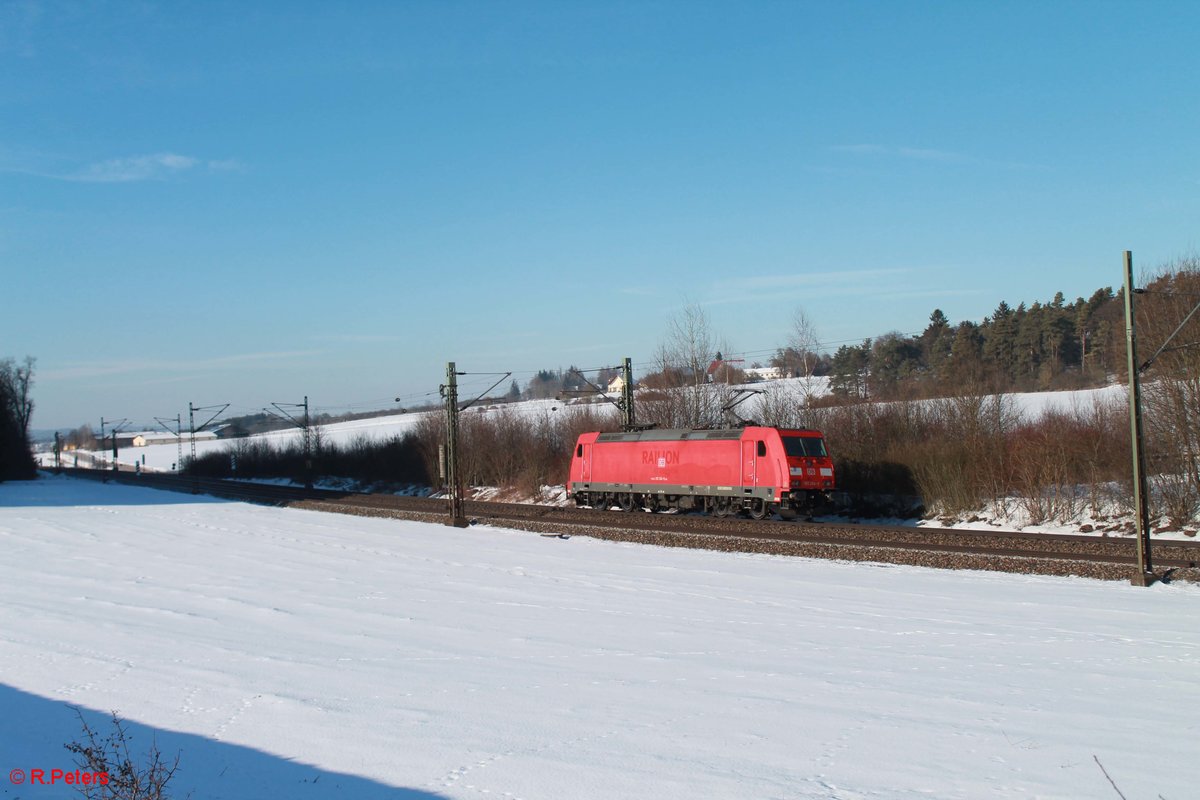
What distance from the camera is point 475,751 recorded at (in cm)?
754

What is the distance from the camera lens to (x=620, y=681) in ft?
32.3

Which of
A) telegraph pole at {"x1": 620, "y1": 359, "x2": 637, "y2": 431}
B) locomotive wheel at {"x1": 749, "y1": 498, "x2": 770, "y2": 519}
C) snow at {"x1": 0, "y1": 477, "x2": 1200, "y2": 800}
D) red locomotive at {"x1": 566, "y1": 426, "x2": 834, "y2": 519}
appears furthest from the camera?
telegraph pole at {"x1": 620, "y1": 359, "x2": 637, "y2": 431}

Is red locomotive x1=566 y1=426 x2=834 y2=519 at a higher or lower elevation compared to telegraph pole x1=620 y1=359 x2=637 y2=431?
lower

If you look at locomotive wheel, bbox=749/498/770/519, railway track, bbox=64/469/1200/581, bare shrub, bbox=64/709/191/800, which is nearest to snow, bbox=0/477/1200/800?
bare shrub, bbox=64/709/191/800

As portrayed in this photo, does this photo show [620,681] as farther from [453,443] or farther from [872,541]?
[453,443]

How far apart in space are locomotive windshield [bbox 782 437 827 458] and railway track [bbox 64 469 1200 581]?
2.04 metres

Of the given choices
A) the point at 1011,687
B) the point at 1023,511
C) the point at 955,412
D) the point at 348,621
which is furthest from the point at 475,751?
the point at 955,412

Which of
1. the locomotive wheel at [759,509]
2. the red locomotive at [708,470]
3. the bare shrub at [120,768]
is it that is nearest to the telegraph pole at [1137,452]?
the red locomotive at [708,470]

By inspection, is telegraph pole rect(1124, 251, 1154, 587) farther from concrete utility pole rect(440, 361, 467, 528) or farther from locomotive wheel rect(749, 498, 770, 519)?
concrete utility pole rect(440, 361, 467, 528)

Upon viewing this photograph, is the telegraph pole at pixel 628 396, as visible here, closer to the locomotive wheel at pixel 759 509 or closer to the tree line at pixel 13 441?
the locomotive wheel at pixel 759 509

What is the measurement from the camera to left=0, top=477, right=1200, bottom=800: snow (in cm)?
696

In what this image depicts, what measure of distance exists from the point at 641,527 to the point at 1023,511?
1063 cm

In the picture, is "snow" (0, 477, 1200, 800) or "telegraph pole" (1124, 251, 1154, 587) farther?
"telegraph pole" (1124, 251, 1154, 587)

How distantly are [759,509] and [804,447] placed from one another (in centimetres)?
239
